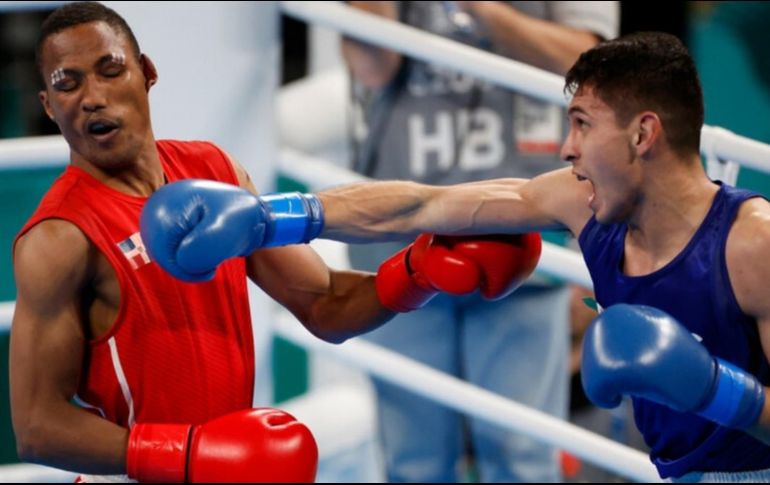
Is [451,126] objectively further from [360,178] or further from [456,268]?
[456,268]

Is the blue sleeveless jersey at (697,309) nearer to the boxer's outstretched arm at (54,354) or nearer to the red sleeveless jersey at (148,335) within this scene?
the red sleeveless jersey at (148,335)

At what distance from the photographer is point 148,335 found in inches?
85.3

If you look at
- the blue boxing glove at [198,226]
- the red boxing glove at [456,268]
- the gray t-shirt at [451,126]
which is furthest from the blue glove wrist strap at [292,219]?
the gray t-shirt at [451,126]

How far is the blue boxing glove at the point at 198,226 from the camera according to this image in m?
2.04

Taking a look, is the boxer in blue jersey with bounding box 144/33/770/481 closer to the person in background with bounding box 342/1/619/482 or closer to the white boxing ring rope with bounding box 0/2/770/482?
the white boxing ring rope with bounding box 0/2/770/482

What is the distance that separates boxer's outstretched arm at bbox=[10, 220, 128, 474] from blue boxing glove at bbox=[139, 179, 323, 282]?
133 millimetres

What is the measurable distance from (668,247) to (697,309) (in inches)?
4.6

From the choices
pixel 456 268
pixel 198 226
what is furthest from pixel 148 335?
pixel 456 268

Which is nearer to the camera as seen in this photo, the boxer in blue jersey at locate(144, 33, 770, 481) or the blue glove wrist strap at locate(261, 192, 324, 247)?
the boxer in blue jersey at locate(144, 33, 770, 481)

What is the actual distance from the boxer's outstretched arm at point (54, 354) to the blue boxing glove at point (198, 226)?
5.2 inches

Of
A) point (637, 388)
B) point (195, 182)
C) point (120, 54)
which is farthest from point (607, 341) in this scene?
point (120, 54)

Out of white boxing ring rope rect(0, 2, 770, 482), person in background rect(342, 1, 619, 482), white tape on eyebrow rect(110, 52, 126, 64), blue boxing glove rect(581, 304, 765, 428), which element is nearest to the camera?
blue boxing glove rect(581, 304, 765, 428)

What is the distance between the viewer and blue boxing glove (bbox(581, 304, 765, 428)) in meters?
1.94

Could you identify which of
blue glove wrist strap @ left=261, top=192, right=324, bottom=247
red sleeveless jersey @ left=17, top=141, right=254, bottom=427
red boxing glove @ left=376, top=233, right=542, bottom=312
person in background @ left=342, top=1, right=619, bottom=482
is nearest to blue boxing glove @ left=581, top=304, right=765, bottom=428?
red boxing glove @ left=376, top=233, right=542, bottom=312
